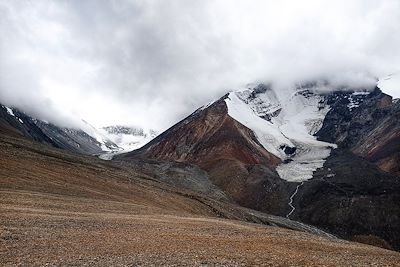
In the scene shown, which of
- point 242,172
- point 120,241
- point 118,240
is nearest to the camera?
point 120,241

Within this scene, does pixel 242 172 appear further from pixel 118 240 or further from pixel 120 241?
pixel 120 241

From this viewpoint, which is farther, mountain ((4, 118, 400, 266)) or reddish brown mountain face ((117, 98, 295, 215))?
reddish brown mountain face ((117, 98, 295, 215))

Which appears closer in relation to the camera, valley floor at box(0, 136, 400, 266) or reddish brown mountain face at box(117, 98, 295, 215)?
valley floor at box(0, 136, 400, 266)

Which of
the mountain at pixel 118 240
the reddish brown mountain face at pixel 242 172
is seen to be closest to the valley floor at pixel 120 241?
the mountain at pixel 118 240

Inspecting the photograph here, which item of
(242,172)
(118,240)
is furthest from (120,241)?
(242,172)

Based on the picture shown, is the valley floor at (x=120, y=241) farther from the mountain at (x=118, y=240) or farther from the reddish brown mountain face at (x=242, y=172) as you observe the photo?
the reddish brown mountain face at (x=242, y=172)

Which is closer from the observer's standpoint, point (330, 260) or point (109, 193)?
point (330, 260)

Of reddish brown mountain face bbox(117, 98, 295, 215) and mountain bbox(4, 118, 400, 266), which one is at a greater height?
reddish brown mountain face bbox(117, 98, 295, 215)

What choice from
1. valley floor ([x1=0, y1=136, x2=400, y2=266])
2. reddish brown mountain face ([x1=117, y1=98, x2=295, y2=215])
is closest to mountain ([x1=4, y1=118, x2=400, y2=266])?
valley floor ([x1=0, y1=136, x2=400, y2=266])

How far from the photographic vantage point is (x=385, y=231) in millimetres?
93625

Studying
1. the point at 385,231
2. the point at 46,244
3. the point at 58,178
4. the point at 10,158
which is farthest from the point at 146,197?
the point at 385,231

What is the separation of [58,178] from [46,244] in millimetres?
36009

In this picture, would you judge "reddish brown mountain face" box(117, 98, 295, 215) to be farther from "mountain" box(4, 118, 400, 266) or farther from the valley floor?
the valley floor

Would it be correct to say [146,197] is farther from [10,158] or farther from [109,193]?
[10,158]
